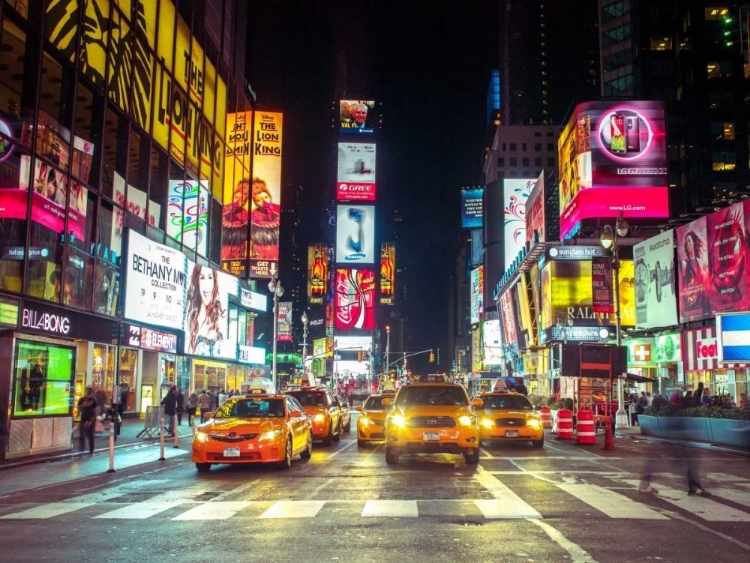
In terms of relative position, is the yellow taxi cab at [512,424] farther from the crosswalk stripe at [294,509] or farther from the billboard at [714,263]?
the billboard at [714,263]

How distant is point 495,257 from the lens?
5084 inches

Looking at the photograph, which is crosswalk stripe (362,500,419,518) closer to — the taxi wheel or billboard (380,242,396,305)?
the taxi wheel

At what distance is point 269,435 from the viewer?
14945 mm

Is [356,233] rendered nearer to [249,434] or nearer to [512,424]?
[512,424]

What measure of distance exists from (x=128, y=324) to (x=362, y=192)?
86906mm

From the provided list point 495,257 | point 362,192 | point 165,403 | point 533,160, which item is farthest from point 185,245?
point 533,160

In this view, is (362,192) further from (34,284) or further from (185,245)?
(34,284)

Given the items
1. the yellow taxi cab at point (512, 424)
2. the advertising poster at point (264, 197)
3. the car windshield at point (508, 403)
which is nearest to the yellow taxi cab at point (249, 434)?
the yellow taxi cab at point (512, 424)

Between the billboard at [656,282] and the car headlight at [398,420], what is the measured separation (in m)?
29.3

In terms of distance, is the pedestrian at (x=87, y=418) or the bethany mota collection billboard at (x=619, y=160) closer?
the pedestrian at (x=87, y=418)

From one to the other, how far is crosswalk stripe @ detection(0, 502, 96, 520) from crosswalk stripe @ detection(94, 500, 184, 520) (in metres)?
0.74

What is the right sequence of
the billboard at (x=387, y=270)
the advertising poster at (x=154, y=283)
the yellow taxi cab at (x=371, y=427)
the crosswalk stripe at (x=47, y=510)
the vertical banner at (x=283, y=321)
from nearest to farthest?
1. the crosswalk stripe at (x=47, y=510)
2. the yellow taxi cab at (x=371, y=427)
3. the advertising poster at (x=154, y=283)
4. the vertical banner at (x=283, y=321)
5. the billboard at (x=387, y=270)

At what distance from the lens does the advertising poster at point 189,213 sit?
122 ft

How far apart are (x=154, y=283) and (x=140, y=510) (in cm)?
2475
